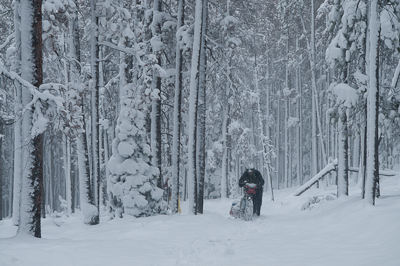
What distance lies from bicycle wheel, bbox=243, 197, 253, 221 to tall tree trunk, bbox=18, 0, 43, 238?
726 cm

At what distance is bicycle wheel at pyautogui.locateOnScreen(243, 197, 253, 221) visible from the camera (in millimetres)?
11945

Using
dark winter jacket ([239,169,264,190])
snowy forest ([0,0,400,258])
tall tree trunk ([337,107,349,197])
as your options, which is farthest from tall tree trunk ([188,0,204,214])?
tall tree trunk ([337,107,349,197])

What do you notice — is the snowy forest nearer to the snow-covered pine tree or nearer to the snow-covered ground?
the snow-covered pine tree

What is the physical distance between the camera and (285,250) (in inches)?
237

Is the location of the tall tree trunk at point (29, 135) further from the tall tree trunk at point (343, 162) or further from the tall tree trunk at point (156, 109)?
the tall tree trunk at point (343, 162)

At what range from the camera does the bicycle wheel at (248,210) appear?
11945mm

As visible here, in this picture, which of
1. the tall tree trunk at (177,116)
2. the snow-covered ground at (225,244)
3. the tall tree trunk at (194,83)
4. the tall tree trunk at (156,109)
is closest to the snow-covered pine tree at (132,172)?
the tall tree trunk at (177,116)

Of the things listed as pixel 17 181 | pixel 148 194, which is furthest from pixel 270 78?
pixel 17 181

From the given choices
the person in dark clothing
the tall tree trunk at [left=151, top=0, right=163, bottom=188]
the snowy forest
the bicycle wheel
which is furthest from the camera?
the person in dark clothing

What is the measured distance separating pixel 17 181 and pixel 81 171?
8.63 ft

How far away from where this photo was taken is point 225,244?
688 centimetres

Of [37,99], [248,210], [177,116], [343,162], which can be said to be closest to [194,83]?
[177,116]

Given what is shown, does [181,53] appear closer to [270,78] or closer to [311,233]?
[311,233]

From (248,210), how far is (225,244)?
5.31 metres
